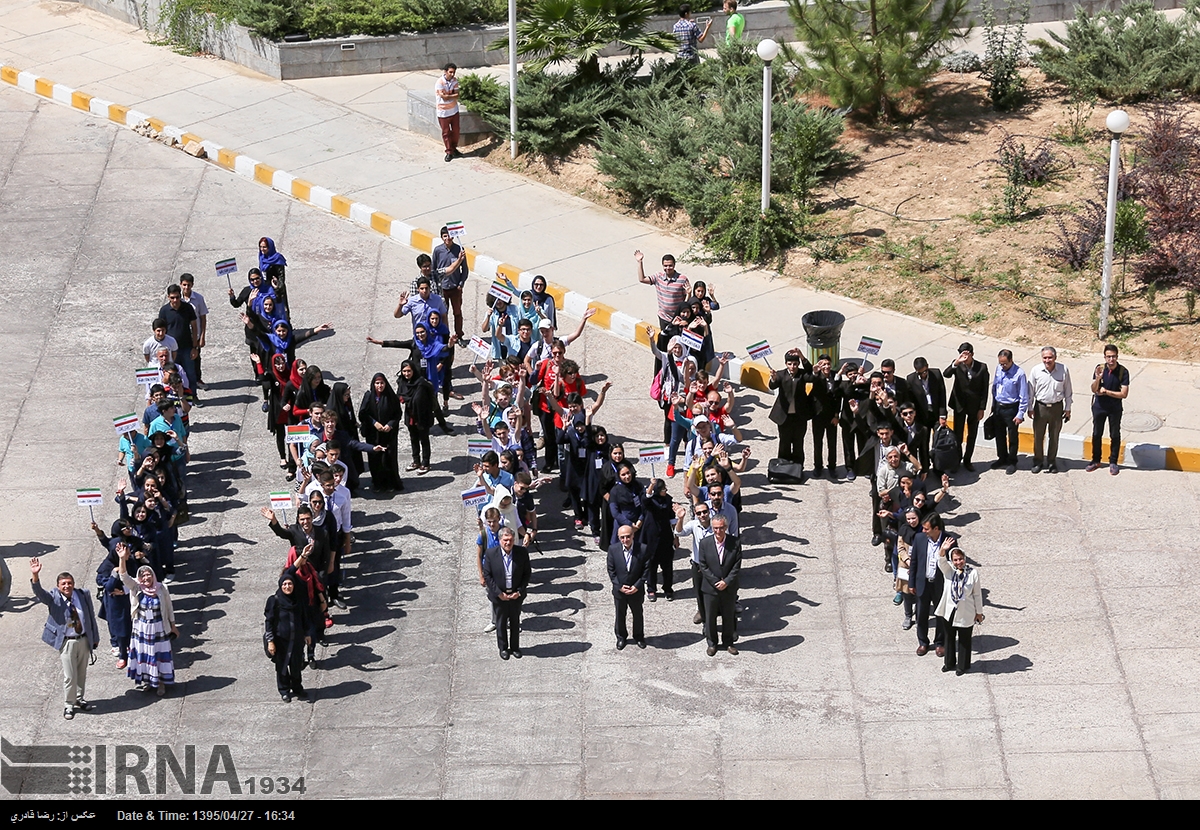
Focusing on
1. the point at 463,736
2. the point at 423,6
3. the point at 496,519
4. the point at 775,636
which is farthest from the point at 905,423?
the point at 423,6

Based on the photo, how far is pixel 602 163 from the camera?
2388cm

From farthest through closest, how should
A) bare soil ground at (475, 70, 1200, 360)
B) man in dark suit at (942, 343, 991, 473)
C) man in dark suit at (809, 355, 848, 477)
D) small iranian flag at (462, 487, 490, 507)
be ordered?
bare soil ground at (475, 70, 1200, 360), man in dark suit at (809, 355, 848, 477), man in dark suit at (942, 343, 991, 473), small iranian flag at (462, 487, 490, 507)

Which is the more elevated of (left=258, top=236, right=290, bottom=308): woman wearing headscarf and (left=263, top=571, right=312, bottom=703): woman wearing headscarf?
(left=258, top=236, right=290, bottom=308): woman wearing headscarf

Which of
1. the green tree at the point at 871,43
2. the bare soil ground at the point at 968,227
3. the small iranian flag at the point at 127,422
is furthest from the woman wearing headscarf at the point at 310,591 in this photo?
the green tree at the point at 871,43

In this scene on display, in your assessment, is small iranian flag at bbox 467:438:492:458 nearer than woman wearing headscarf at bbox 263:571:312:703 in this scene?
No

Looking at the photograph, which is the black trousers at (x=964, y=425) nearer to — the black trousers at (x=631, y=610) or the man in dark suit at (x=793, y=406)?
the man in dark suit at (x=793, y=406)

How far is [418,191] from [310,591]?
10819mm

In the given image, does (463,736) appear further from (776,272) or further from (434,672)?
(776,272)

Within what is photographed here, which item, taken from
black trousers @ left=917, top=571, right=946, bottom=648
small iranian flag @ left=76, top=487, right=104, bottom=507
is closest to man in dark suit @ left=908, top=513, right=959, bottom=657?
black trousers @ left=917, top=571, right=946, bottom=648

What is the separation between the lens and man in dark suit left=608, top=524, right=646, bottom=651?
14.9 metres

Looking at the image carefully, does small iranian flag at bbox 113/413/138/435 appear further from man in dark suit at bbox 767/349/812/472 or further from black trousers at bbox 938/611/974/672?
black trousers at bbox 938/611/974/672

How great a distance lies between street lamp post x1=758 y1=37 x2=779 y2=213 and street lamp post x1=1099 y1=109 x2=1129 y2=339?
3.99 m

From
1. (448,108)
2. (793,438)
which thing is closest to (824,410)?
(793,438)
